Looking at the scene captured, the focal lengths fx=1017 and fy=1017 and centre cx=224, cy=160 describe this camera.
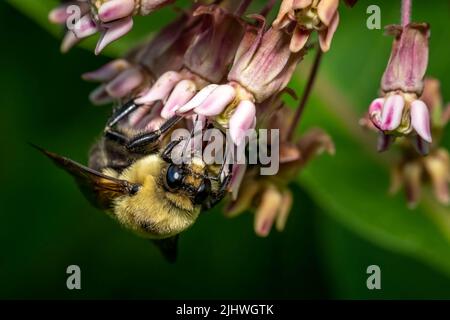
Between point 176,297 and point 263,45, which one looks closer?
point 263,45

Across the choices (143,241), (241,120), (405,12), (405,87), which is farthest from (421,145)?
(143,241)

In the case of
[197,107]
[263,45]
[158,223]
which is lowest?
[158,223]

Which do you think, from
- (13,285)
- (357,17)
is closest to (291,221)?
(357,17)

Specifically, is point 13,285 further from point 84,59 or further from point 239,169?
point 239,169

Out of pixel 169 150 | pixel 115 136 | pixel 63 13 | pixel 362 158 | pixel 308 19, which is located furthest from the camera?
pixel 362 158

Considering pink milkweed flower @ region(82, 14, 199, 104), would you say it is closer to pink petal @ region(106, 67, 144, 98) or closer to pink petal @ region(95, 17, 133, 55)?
pink petal @ region(106, 67, 144, 98)

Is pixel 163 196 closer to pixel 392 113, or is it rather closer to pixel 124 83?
pixel 124 83

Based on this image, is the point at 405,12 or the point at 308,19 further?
the point at 405,12

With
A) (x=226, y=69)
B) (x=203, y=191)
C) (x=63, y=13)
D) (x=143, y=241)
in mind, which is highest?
(x=63, y=13)
